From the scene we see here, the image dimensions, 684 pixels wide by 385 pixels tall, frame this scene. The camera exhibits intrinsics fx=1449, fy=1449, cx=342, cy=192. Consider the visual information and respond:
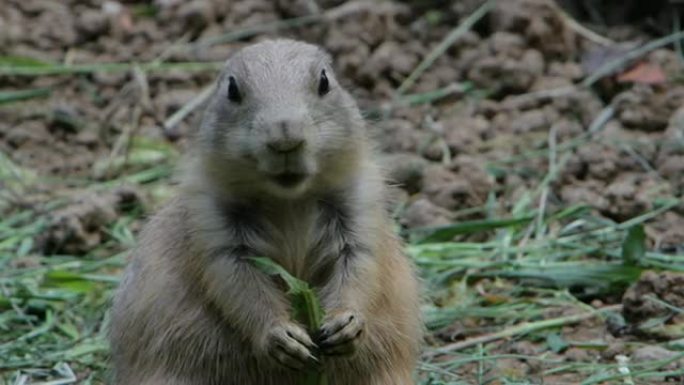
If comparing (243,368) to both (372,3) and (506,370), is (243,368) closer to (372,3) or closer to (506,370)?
(506,370)

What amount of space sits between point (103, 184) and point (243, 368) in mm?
3411

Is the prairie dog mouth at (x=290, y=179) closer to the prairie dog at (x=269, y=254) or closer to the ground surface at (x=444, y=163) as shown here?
the prairie dog at (x=269, y=254)

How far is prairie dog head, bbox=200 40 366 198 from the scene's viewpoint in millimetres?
4523

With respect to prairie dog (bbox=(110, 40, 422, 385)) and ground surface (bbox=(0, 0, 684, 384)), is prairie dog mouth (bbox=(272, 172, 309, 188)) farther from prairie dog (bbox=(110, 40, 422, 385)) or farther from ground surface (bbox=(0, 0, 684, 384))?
ground surface (bbox=(0, 0, 684, 384))

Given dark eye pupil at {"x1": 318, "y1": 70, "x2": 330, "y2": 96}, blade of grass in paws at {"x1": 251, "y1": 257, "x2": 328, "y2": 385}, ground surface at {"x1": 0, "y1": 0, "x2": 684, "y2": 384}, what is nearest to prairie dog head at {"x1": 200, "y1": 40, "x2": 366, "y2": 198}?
dark eye pupil at {"x1": 318, "y1": 70, "x2": 330, "y2": 96}

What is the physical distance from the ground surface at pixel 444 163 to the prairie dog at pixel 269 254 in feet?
1.63

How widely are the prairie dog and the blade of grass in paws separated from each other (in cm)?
3

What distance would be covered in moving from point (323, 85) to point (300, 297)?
0.73m

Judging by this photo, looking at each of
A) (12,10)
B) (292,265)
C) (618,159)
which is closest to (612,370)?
(292,265)

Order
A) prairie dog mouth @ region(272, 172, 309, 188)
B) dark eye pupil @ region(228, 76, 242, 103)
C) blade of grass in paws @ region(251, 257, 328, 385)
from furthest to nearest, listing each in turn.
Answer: dark eye pupil @ region(228, 76, 242, 103)
blade of grass in paws @ region(251, 257, 328, 385)
prairie dog mouth @ region(272, 172, 309, 188)

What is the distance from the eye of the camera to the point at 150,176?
823 cm

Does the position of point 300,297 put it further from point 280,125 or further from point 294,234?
point 280,125

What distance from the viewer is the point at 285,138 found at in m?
4.45

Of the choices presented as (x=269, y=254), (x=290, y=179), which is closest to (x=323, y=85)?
(x=290, y=179)
